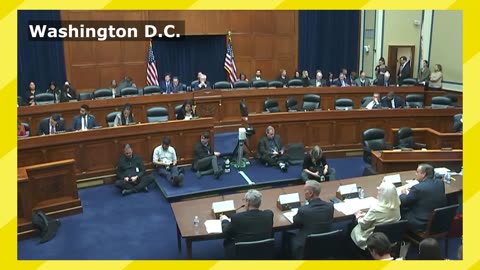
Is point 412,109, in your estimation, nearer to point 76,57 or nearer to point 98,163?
point 98,163

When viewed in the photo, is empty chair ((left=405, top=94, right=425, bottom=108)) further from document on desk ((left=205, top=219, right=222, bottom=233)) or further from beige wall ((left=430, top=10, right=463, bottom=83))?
document on desk ((left=205, top=219, right=222, bottom=233))

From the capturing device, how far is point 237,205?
588cm

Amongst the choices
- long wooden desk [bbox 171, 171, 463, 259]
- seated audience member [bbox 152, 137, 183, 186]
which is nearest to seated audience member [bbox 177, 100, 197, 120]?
seated audience member [bbox 152, 137, 183, 186]

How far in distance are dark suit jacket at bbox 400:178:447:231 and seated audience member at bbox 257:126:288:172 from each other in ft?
12.7

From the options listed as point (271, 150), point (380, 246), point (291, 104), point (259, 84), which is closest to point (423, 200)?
point (380, 246)

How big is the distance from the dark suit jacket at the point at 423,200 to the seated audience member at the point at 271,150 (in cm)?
386

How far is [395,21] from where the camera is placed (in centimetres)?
1547

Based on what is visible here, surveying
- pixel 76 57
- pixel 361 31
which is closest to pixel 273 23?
pixel 361 31

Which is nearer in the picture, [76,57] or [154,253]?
[154,253]

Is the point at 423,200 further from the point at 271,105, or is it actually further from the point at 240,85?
the point at 240,85

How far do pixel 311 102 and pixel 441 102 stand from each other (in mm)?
3187

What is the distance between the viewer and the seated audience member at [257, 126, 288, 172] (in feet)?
31.0

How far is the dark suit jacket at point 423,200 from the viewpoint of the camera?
5613 millimetres

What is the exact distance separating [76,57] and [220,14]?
4858mm
